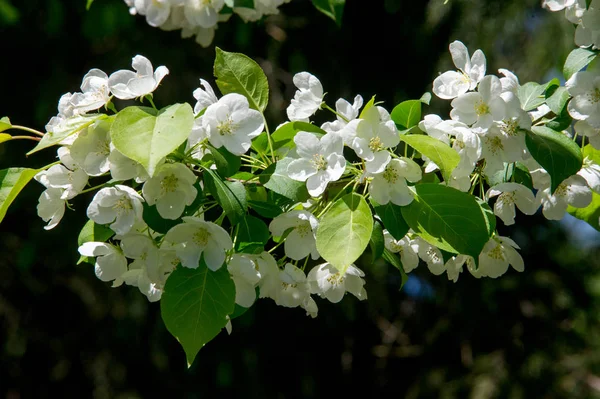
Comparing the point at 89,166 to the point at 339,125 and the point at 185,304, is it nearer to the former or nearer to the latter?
the point at 185,304

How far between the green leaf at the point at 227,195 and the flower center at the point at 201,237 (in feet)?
0.15

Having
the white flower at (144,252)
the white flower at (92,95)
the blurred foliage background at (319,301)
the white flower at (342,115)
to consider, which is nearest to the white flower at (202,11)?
the white flower at (92,95)

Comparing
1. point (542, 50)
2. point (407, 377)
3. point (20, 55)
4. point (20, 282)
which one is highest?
point (542, 50)

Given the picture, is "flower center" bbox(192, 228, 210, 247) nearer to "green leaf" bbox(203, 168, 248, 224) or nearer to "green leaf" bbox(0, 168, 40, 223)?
"green leaf" bbox(203, 168, 248, 224)

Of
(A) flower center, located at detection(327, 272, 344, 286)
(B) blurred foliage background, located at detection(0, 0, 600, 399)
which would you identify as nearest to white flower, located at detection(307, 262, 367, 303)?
(A) flower center, located at detection(327, 272, 344, 286)

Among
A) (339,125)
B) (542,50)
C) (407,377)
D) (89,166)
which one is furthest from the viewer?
(407,377)

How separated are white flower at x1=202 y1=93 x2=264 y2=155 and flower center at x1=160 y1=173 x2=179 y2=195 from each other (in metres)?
0.07

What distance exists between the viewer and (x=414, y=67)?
3.20 meters

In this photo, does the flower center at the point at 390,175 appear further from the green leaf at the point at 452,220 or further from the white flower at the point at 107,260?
the white flower at the point at 107,260

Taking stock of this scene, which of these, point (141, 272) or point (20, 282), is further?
point (20, 282)

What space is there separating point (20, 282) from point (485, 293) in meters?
2.45

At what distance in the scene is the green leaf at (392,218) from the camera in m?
0.88

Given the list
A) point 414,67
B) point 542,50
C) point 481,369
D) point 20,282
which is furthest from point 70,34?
point 481,369

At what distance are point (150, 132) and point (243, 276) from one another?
233 millimetres
